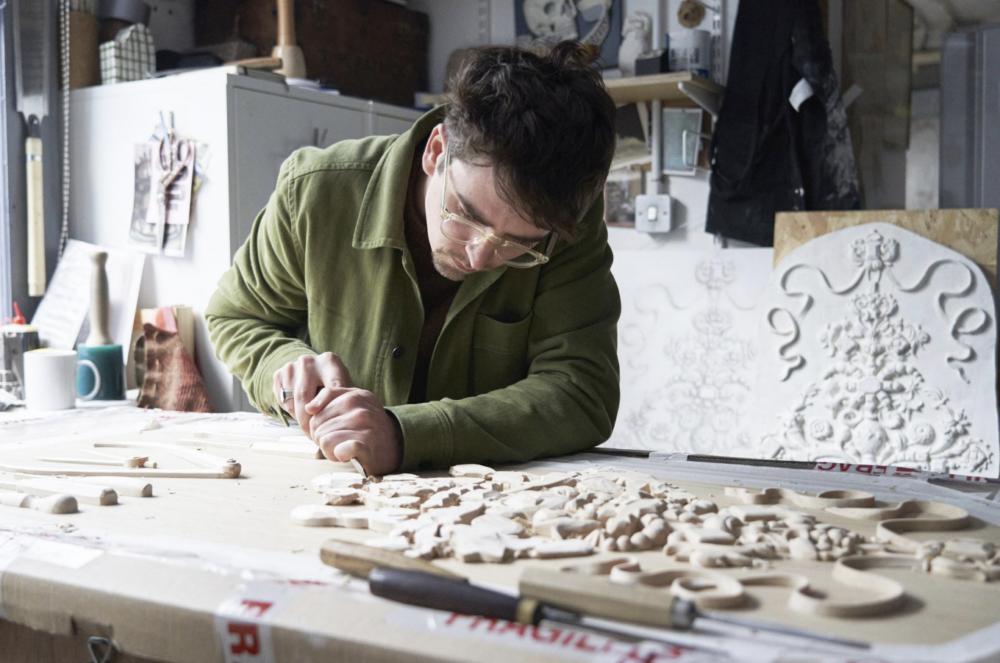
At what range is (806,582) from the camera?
765mm

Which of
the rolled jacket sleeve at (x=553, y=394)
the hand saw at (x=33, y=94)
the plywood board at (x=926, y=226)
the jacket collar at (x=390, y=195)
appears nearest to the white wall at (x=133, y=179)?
the hand saw at (x=33, y=94)

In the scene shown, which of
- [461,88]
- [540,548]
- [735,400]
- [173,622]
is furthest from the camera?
[735,400]

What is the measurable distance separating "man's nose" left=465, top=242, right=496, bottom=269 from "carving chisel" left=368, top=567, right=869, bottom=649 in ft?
2.00

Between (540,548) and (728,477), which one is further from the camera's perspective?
(728,477)

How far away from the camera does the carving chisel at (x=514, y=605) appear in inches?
26.4

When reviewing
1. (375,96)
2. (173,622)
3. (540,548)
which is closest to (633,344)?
(375,96)

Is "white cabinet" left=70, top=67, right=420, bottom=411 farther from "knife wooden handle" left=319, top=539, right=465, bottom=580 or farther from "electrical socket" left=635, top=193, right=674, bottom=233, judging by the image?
"knife wooden handle" left=319, top=539, right=465, bottom=580

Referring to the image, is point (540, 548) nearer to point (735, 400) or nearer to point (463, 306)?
point (463, 306)

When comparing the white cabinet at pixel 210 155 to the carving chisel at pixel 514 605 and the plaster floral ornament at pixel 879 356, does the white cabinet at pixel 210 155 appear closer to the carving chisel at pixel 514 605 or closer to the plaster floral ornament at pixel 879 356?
the plaster floral ornament at pixel 879 356

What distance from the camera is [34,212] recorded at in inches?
99.3

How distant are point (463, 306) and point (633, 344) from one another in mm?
1594

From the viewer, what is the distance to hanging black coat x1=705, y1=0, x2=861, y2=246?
2.63 m

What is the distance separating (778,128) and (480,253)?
1.72 meters

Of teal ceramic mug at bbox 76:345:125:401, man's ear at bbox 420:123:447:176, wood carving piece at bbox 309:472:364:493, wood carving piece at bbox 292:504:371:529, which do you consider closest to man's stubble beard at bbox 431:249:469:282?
man's ear at bbox 420:123:447:176
